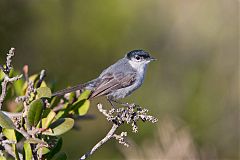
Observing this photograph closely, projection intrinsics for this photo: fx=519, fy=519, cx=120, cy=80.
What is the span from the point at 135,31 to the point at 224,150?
1.69 m

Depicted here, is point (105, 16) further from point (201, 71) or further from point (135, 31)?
point (201, 71)

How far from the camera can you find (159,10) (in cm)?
614

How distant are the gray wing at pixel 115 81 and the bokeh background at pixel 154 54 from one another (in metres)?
0.45

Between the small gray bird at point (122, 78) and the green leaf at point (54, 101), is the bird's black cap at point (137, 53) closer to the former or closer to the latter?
the small gray bird at point (122, 78)

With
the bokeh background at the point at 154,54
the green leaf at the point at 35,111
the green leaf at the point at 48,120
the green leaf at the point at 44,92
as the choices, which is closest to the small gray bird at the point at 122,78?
the bokeh background at the point at 154,54

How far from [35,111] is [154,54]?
3840mm

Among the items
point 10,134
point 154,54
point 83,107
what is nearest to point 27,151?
point 10,134

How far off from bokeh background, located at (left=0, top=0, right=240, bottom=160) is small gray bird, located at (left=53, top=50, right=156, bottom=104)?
0.41 metres

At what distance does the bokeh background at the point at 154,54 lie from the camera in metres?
4.62

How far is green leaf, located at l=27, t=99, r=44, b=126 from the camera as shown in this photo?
6.79ft

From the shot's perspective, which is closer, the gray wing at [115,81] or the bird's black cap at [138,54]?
the gray wing at [115,81]

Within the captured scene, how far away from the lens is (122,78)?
4082 mm

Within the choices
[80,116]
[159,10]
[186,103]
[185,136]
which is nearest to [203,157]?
[185,136]

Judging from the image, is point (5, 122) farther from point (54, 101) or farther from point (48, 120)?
point (54, 101)
